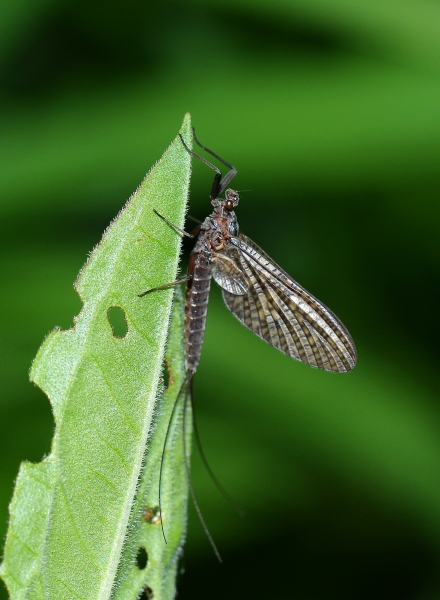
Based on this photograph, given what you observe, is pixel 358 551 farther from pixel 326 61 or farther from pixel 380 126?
pixel 326 61

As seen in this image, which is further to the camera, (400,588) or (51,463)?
(400,588)

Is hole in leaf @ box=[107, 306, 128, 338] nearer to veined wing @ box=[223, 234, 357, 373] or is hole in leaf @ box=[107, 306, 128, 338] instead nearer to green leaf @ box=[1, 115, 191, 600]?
veined wing @ box=[223, 234, 357, 373]

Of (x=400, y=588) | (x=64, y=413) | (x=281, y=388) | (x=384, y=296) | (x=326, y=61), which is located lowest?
(x=400, y=588)

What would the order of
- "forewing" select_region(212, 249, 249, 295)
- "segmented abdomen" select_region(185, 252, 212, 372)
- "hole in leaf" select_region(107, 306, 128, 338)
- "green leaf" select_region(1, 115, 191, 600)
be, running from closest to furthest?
"green leaf" select_region(1, 115, 191, 600), "segmented abdomen" select_region(185, 252, 212, 372), "forewing" select_region(212, 249, 249, 295), "hole in leaf" select_region(107, 306, 128, 338)

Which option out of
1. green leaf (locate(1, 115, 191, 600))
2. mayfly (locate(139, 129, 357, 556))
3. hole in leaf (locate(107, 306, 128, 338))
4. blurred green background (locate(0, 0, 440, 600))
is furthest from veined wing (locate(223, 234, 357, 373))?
green leaf (locate(1, 115, 191, 600))

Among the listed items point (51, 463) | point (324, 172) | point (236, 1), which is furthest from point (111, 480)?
point (236, 1)

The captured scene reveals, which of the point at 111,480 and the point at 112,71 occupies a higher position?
the point at 112,71
